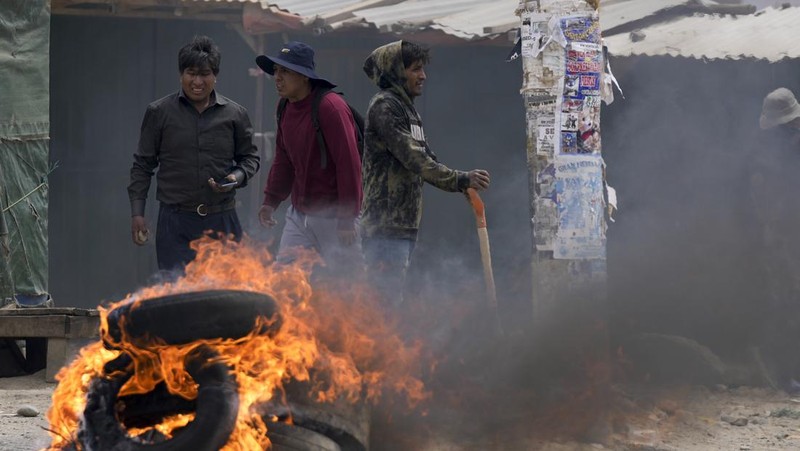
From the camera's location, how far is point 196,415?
4457 millimetres

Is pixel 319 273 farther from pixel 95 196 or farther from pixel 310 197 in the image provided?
pixel 95 196

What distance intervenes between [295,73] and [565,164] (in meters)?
1.72

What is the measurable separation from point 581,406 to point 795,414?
202 cm

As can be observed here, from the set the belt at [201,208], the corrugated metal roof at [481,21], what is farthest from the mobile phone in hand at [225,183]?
the corrugated metal roof at [481,21]

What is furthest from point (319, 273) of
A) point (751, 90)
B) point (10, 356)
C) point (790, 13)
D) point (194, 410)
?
point (790, 13)

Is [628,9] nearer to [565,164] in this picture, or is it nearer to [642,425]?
[565,164]

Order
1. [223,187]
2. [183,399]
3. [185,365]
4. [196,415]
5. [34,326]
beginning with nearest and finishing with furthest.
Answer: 1. [196,415]
2. [185,365]
3. [183,399]
4. [223,187]
5. [34,326]

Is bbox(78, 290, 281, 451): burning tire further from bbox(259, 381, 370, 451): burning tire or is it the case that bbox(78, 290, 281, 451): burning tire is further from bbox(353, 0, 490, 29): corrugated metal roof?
bbox(353, 0, 490, 29): corrugated metal roof

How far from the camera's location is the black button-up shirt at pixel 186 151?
6531mm

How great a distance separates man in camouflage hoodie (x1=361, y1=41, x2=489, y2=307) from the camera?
611 centimetres

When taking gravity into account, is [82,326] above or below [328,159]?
below

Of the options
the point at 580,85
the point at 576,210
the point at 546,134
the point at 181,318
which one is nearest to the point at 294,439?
the point at 181,318

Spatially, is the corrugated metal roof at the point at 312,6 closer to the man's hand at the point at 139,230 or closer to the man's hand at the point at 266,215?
the man's hand at the point at 266,215

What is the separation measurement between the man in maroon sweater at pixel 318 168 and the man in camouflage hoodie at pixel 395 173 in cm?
10
